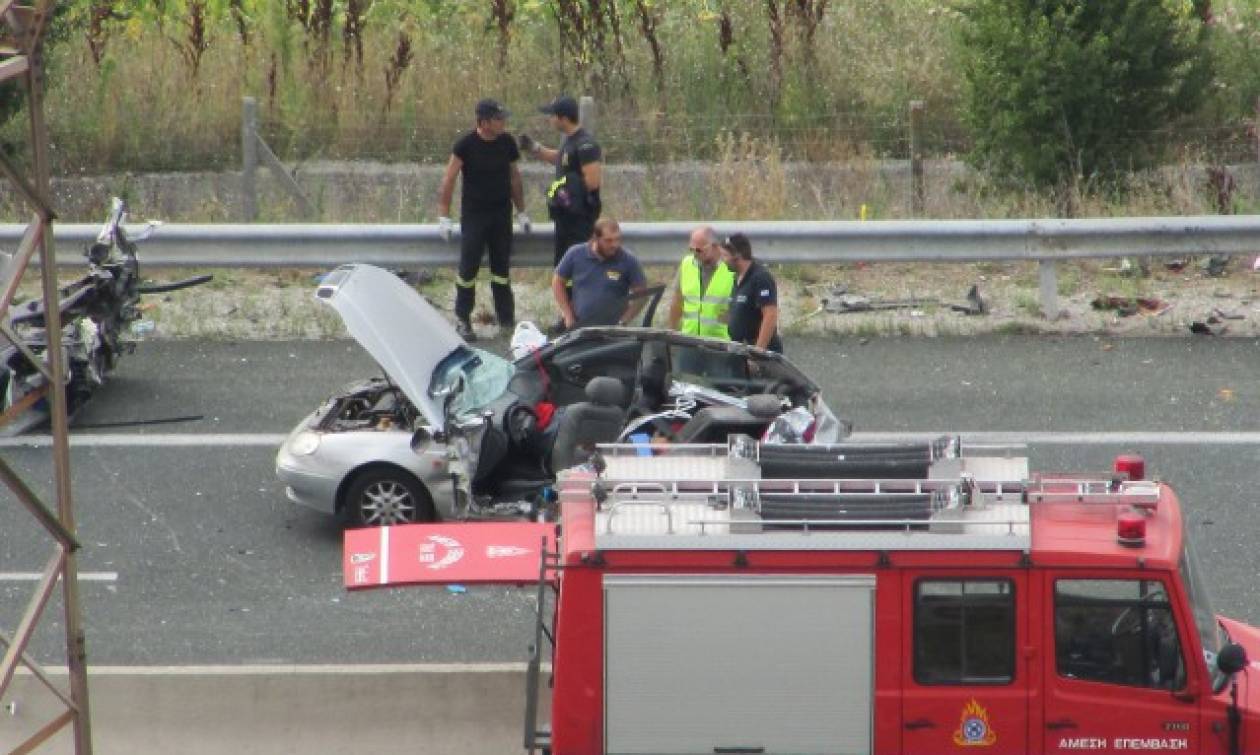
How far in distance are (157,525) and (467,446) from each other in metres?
2.17

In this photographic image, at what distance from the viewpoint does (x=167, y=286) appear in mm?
14555

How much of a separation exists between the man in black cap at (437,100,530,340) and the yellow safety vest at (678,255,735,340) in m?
3.04

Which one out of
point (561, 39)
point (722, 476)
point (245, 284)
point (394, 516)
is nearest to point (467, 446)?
point (394, 516)

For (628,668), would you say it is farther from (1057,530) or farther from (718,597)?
(1057,530)

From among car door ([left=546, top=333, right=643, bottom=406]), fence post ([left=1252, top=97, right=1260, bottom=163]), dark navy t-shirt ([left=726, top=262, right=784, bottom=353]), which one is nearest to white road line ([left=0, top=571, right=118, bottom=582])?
car door ([left=546, top=333, right=643, bottom=406])

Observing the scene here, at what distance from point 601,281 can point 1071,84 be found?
251 inches

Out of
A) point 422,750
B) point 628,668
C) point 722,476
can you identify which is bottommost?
point 422,750

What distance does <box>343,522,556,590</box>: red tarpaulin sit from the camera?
802 cm

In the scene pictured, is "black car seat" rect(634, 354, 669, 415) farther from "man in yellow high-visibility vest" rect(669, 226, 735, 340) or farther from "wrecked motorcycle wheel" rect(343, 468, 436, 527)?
"man in yellow high-visibility vest" rect(669, 226, 735, 340)

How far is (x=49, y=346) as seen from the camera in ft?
21.6

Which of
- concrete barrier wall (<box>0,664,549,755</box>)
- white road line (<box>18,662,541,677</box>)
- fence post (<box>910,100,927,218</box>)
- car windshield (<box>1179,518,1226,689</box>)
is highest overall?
fence post (<box>910,100,927,218</box>)

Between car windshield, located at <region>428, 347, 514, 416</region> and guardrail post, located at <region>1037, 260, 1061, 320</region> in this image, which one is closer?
car windshield, located at <region>428, 347, 514, 416</region>

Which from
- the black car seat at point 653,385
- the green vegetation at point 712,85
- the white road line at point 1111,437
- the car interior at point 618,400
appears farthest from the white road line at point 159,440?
the green vegetation at point 712,85

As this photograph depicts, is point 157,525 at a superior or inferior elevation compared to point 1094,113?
inferior
